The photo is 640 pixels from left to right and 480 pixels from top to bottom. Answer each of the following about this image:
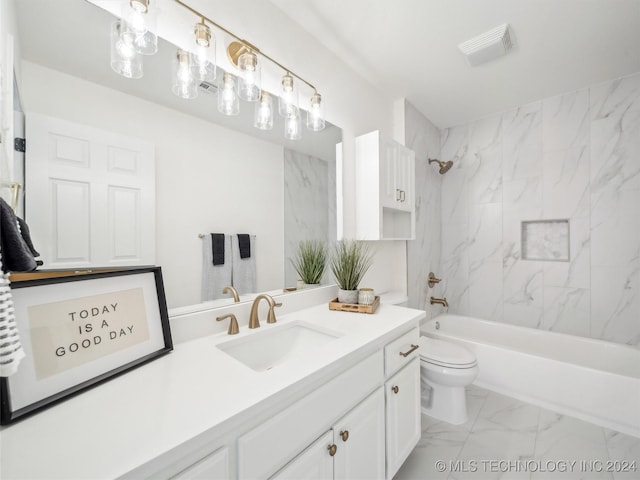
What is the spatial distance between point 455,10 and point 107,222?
2042mm

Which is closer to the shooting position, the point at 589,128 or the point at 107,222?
the point at 107,222

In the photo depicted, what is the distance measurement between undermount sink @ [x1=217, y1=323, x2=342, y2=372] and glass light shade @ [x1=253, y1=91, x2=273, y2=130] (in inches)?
39.1

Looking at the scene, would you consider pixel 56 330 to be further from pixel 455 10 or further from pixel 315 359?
pixel 455 10

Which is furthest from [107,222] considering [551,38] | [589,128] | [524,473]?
[589,128]

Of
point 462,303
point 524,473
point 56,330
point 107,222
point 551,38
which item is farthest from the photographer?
point 462,303

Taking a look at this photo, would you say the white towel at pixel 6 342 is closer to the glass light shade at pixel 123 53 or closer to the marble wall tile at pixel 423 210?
the glass light shade at pixel 123 53

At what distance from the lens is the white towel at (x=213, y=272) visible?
3.75 ft

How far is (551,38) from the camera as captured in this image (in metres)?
1.77

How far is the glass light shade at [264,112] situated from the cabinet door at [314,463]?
1352 mm

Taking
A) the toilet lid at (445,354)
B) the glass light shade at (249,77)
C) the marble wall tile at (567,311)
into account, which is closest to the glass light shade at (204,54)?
the glass light shade at (249,77)

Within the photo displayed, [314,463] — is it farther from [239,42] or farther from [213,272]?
[239,42]

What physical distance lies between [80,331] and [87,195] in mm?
420

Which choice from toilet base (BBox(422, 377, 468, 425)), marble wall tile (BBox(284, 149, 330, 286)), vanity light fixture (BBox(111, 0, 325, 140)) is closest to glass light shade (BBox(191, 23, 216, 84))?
vanity light fixture (BBox(111, 0, 325, 140))

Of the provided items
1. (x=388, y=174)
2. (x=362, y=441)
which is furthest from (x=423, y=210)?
(x=362, y=441)
